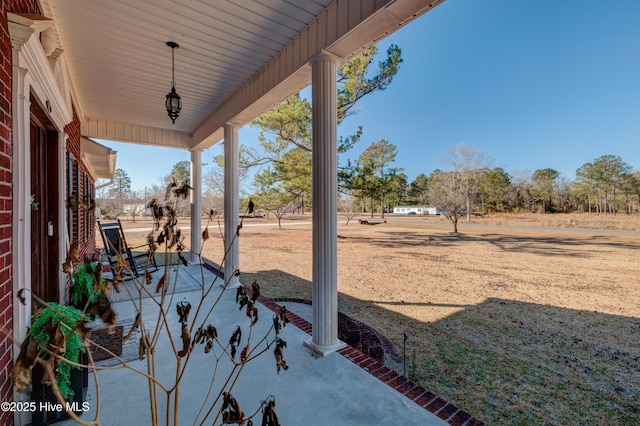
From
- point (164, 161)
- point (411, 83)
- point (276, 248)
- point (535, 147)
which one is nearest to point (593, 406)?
point (276, 248)

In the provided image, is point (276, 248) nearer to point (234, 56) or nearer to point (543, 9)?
point (234, 56)

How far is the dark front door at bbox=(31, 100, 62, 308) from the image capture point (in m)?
2.68

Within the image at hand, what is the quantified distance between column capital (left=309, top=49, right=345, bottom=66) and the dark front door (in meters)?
2.54

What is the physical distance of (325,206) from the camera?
2.73 m

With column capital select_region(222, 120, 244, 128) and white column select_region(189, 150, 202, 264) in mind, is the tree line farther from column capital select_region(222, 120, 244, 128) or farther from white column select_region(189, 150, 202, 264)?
column capital select_region(222, 120, 244, 128)

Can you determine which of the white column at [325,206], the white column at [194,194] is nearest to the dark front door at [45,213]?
the white column at [325,206]

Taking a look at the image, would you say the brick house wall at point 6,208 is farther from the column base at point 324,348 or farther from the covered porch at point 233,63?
the column base at point 324,348

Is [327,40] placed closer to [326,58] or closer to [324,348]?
[326,58]

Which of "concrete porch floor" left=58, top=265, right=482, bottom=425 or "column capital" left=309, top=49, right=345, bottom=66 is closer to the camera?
"concrete porch floor" left=58, top=265, right=482, bottom=425

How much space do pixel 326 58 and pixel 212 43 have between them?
1295 mm

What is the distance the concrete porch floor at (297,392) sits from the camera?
6.24 feet

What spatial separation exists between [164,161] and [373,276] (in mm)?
27650

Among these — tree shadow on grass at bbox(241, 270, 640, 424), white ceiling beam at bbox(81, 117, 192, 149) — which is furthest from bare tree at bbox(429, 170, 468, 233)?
white ceiling beam at bbox(81, 117, 192, 149)

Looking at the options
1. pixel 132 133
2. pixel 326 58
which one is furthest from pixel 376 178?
pixel 326 58
